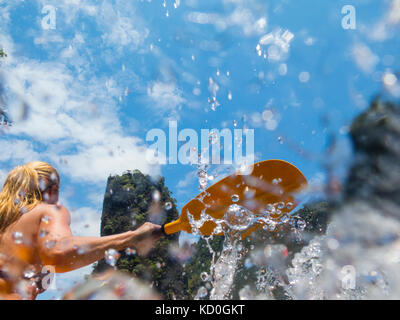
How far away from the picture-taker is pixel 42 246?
1446 millimetres

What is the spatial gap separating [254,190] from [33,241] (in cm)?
194

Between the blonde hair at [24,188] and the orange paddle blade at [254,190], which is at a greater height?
the orange paddle blade at [254,190]

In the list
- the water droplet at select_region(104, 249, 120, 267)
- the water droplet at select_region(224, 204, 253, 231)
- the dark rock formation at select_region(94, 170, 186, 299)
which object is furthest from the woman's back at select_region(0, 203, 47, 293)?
the dark rock formation at select_region(94, 170, 186, 299)

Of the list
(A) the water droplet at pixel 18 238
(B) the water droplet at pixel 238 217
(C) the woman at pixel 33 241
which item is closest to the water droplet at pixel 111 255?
(C) the woman at pixel 33 241

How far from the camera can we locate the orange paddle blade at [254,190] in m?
2.70

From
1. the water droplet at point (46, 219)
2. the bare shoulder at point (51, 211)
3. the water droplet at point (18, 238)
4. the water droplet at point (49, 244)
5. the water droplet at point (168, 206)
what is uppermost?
the water droplet at point (168, 206)

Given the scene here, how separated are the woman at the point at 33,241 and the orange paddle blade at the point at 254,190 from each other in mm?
1221

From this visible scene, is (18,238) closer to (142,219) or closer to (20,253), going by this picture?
(20,253)

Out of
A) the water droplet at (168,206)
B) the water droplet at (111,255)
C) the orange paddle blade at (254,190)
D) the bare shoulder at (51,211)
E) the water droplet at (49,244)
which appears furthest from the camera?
the water droplet at (168,206)

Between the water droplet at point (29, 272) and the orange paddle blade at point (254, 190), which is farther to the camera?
the orange paddle blade at point (254, 190)

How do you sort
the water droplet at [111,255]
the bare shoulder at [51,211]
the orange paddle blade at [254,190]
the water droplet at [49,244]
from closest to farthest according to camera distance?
1. the water droplet at [49,244]
2. the bare shoulder at [51,211]
3. the water droplet at [111,255]
4. the orange paddle blade at [254,190]

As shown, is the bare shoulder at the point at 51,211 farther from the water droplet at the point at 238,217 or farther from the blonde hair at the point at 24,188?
the water droplet at the point at 238,217

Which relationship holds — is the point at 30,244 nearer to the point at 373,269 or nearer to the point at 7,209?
the point at 7,209
